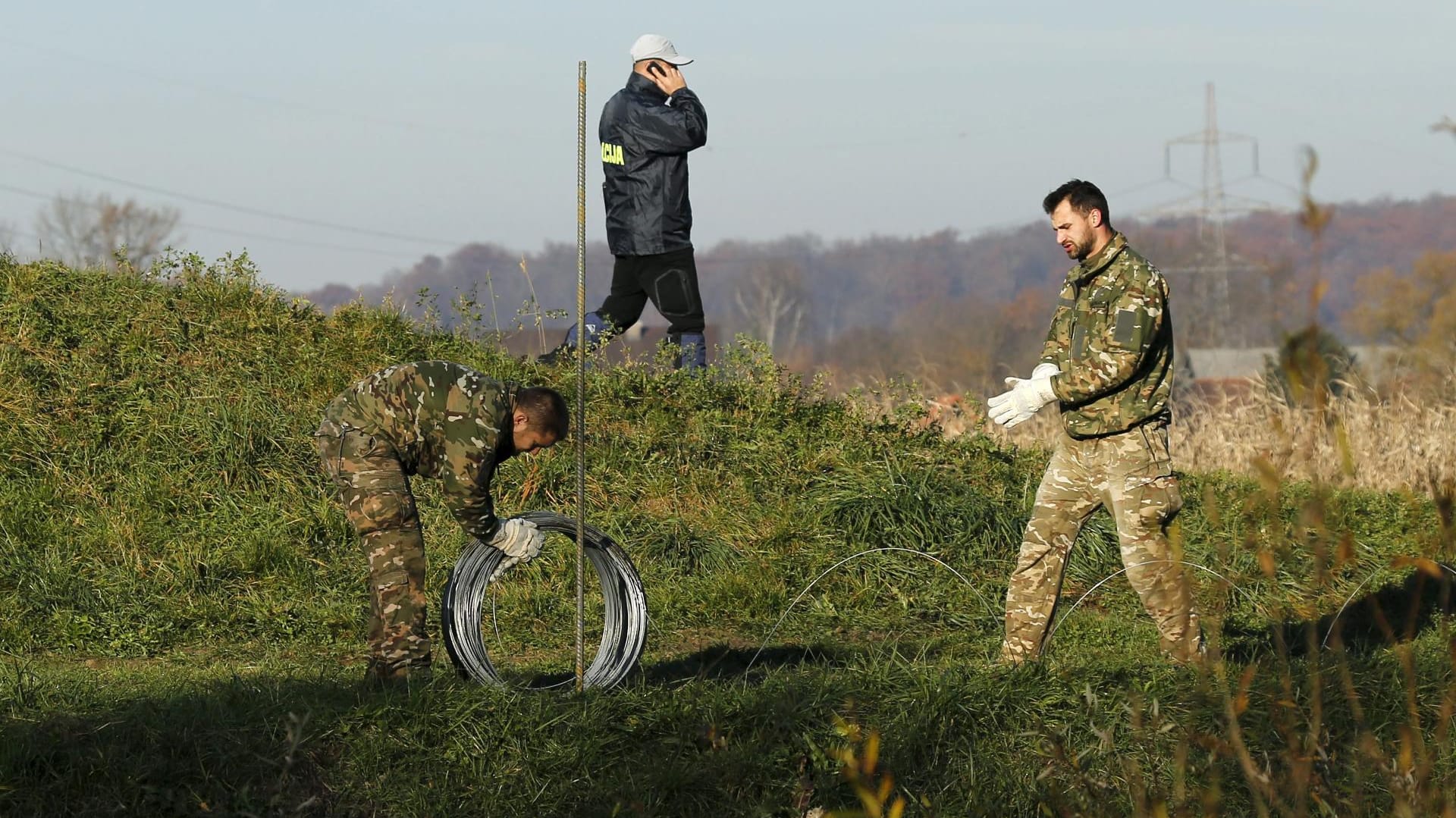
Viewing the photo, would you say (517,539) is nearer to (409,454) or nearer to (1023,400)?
(409,454)

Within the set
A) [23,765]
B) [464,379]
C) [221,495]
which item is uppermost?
[464,379]

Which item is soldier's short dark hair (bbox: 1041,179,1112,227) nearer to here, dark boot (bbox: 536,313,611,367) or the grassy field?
the grassy field

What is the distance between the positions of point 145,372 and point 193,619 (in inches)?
119

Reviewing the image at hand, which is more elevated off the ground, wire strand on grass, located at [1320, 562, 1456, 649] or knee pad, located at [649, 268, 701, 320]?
knee pad, located at [649, 268, 701, 320]

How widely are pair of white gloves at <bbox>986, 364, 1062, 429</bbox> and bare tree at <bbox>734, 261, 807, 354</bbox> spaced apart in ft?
375

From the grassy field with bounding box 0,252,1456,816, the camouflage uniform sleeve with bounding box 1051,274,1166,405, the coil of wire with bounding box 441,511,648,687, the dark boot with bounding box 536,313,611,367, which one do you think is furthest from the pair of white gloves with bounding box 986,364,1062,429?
the dark boot with bounding box 536,313,611,367

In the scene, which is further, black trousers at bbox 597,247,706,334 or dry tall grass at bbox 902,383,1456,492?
dry tall grass at bbox 902,383,1456,492

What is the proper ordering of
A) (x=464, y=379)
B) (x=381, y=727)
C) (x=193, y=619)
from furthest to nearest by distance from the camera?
(x=193, y=619) → (x=464, y=379) → (x=381, y=727)

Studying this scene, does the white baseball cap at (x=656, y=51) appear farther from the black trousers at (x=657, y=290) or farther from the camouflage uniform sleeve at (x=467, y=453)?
the camouflage uniform sleeve at (x=467, y=453)

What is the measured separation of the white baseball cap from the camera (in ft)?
36.5

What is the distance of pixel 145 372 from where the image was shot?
10742 millimetres

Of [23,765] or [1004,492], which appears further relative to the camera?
[1004,492]

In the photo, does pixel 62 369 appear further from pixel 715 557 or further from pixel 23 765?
pixel 23 765

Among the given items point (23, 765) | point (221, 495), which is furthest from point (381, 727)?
point (221, 495)
